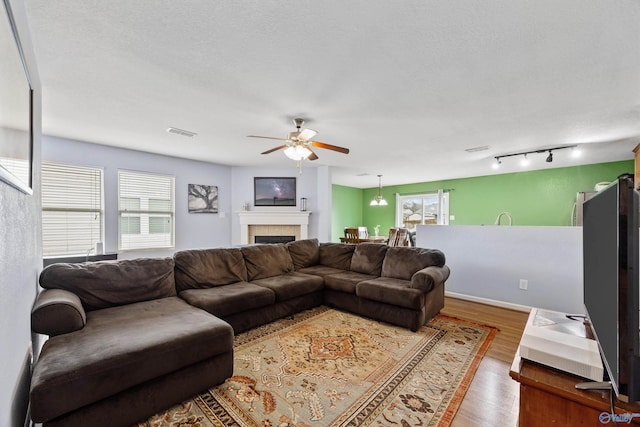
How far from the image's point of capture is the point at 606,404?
32.3 inches

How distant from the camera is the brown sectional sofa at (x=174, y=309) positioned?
4.62 ft

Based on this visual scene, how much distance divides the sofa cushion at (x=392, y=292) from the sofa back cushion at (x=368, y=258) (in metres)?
0.37

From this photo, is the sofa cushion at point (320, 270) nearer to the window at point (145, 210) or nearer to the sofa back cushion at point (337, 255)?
the sofa back cushion at point (337, 255)

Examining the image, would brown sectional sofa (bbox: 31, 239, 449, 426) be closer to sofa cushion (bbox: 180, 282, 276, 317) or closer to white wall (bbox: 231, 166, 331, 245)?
sofa cushion (bbox: 180, 282, 276, 317)

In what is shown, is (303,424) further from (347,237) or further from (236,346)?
(347,237)

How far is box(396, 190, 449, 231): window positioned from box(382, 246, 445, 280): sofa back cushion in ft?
15.0

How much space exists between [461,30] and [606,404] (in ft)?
6.44

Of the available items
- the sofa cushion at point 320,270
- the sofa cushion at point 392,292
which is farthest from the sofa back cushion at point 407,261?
the sofa cushion at point 320,270

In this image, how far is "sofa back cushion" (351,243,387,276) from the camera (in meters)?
3.78

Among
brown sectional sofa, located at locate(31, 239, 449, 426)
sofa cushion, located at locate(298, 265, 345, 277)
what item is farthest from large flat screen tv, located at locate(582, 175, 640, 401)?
sofa cushion, located at locate(298, 265, 345, 277)

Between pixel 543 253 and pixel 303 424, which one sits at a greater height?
pixel 543 253

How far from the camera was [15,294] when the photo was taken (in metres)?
1.33

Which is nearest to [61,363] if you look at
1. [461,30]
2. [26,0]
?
[26,0]

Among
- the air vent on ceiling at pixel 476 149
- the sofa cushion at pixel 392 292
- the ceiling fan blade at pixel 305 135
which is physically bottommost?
the sofa cushion at pixel 392 292
